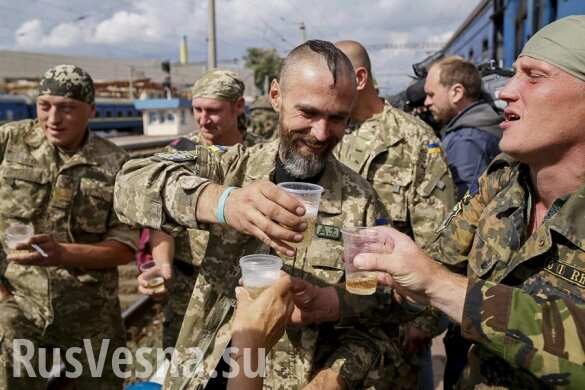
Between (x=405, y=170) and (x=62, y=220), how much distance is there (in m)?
2.54

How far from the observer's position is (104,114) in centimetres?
3058

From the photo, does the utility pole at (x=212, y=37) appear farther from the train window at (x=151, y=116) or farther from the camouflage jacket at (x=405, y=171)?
the train window at (x=151, y=116)

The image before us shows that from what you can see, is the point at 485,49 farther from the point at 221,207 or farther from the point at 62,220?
the point at 221,207

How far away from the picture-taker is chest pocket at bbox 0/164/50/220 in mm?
3398

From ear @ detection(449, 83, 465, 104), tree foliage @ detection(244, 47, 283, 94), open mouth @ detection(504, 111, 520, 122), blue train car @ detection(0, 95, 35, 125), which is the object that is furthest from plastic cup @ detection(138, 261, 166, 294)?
tree foliage @ detection(244, 47, 283, 94)

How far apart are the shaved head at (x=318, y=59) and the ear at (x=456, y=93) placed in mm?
2536

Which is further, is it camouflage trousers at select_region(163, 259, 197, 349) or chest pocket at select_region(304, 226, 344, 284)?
camouflage trousers at select_region(163, 259, 197, 349)

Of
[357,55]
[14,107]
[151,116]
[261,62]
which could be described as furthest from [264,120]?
[261,62]

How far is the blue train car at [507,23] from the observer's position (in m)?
5.59

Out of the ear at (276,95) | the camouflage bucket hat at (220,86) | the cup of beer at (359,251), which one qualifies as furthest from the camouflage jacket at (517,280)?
the camouflage bucket hat at (220,86)

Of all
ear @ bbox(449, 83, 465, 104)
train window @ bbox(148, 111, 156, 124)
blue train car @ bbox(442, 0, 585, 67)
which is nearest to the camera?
ear @ bbox(449, 83, 465, 104)

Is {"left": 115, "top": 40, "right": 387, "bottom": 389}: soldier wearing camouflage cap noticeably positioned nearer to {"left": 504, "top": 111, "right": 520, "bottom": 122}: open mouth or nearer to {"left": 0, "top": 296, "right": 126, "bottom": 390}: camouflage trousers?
{"left": 504, "top": 111, "right": 520, "bottom": 122}: open mouth

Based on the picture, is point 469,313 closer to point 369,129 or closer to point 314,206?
point 314,206

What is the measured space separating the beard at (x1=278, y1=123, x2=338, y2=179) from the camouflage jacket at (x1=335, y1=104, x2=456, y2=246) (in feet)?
4.14
